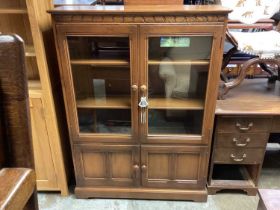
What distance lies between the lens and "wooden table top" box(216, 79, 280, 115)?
151 centimetres

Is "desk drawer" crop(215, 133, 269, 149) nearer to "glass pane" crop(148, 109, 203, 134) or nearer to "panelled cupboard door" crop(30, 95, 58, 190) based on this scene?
"glass pane" crop(148, 109, 203, 134)

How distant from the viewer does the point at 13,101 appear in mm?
542

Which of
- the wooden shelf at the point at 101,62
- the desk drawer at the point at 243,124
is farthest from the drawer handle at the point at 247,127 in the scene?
the wooden shelf at the point at 101,62

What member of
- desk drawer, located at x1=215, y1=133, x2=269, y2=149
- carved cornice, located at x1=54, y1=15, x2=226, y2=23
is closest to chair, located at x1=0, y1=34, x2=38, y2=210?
carved cornice, located at x1=54, y1=15, x2=226, y2=23

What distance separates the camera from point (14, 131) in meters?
0.57

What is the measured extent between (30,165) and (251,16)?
1.87 metres

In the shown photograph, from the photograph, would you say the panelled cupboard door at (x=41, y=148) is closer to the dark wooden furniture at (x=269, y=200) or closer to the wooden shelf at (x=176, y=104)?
the wooden shelf at (x=176, y=104)

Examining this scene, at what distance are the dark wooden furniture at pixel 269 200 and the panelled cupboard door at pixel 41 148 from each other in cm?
129

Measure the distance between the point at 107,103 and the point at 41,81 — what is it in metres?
0.42

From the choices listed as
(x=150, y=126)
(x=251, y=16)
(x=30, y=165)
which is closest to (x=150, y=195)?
(x=150, y=126)

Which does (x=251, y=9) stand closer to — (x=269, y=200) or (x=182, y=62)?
(x=182, y=62)

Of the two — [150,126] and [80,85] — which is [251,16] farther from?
[80,85]

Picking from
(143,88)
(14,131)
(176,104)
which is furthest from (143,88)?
(14,131)

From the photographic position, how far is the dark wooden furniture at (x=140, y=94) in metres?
1.28
